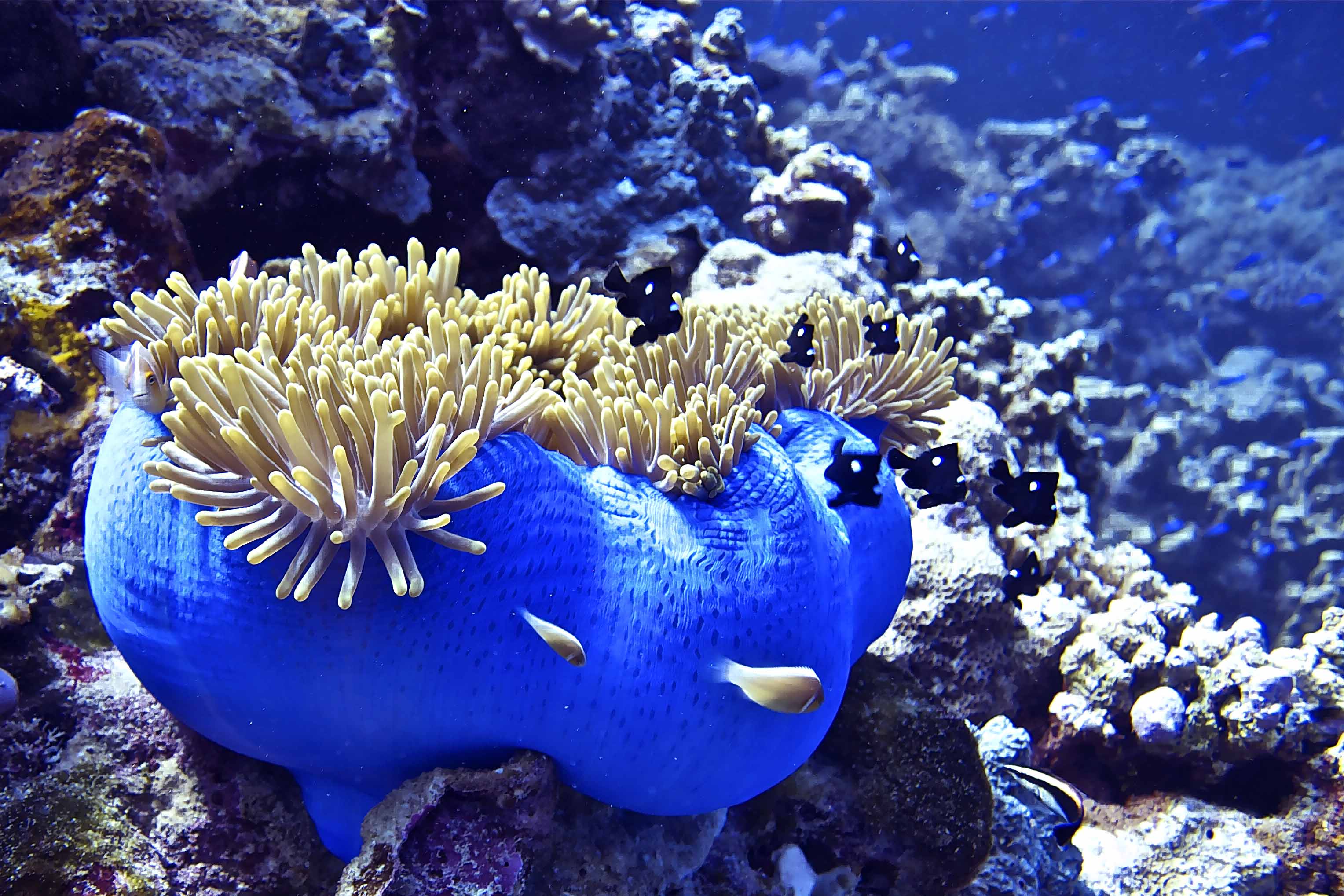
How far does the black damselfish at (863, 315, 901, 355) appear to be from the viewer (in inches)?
105

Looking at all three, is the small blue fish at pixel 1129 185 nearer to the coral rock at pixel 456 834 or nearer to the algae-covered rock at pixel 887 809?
the algae-covered rock at pixel 887 809

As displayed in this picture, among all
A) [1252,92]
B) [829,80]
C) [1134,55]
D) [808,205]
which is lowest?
[808,205]

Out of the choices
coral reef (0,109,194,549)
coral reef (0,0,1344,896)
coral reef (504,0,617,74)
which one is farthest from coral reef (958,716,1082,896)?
coral reef (504,0,617,74)

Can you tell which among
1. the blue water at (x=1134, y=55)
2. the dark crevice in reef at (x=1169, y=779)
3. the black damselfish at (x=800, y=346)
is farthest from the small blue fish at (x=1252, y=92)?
the black damselfish at (x=800, y=346)

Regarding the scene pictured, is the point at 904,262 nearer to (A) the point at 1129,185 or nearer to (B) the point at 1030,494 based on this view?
(B) the point at 1030,494

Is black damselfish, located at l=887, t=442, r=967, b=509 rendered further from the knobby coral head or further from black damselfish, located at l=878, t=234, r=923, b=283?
black damselfish, located at l=878, t=234, r=923, b=283

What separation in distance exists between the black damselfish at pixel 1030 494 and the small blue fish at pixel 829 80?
14383mm

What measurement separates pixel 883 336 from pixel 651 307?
2.87 feet

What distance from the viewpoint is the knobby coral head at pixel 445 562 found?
1561 millimetres

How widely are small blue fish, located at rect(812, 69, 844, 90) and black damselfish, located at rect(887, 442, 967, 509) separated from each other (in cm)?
1452

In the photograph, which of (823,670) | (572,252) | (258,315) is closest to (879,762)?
(823,670)

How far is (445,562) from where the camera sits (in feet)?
5.52

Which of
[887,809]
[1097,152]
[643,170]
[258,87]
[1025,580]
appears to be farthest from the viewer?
[1097,152]

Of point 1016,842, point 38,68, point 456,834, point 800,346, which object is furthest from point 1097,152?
point 456,834
